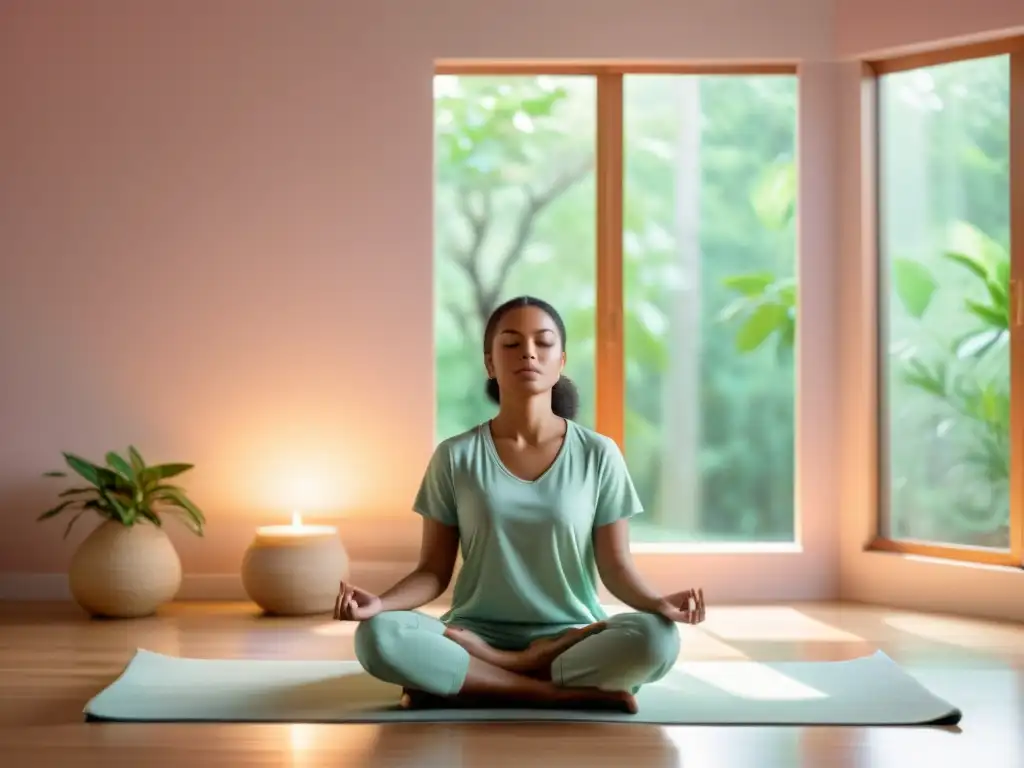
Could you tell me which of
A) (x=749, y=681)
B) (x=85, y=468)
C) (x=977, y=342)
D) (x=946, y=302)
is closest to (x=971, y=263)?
(x=946, y=302)

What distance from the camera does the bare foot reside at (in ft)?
9.53

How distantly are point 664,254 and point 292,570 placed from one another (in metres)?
1.68

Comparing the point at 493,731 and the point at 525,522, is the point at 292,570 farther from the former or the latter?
the point at 493,731

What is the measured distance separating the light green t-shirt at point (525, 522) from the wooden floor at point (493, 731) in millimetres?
290

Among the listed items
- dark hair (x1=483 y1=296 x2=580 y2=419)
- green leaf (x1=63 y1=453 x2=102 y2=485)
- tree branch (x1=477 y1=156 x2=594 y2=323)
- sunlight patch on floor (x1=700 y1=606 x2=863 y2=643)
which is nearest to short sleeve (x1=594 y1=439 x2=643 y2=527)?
dark hair (x1=483 y1=296 x2=580 y2=419)

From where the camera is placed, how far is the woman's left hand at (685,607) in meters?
2.69

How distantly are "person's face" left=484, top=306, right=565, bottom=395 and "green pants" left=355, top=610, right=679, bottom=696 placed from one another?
548 mm

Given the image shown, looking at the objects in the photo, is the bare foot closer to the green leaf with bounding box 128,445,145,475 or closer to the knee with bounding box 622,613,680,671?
the knee with bounding box 622,613,680,671

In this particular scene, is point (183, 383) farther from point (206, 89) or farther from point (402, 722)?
point (402, 722)

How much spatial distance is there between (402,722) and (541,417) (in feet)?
2.41

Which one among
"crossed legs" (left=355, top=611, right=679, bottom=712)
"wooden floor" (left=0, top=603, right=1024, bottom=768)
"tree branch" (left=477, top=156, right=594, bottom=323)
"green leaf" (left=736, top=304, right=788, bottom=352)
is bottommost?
"wooden floor" (left=0, top=603, right=1024, bottom=768)

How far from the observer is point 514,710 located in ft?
9.50

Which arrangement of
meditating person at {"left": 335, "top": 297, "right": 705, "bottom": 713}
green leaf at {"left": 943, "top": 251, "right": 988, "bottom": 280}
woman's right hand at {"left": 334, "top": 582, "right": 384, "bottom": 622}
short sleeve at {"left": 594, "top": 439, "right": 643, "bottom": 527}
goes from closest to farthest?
1. woman's right hand at {"left": 334, "top": 582, "right": 384, "bottom": 622}
2. meditating person at {"left": 335, "top": 297, "right": 705, "bottom": 713}
3. short sleeve at {"left": 594, "top": 439, "right": 643, "bottom": 527}
4. green leaf at {"left": 943, "top": 251, "right": 988, "bottom": 280}

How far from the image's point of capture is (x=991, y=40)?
14.2 ft
